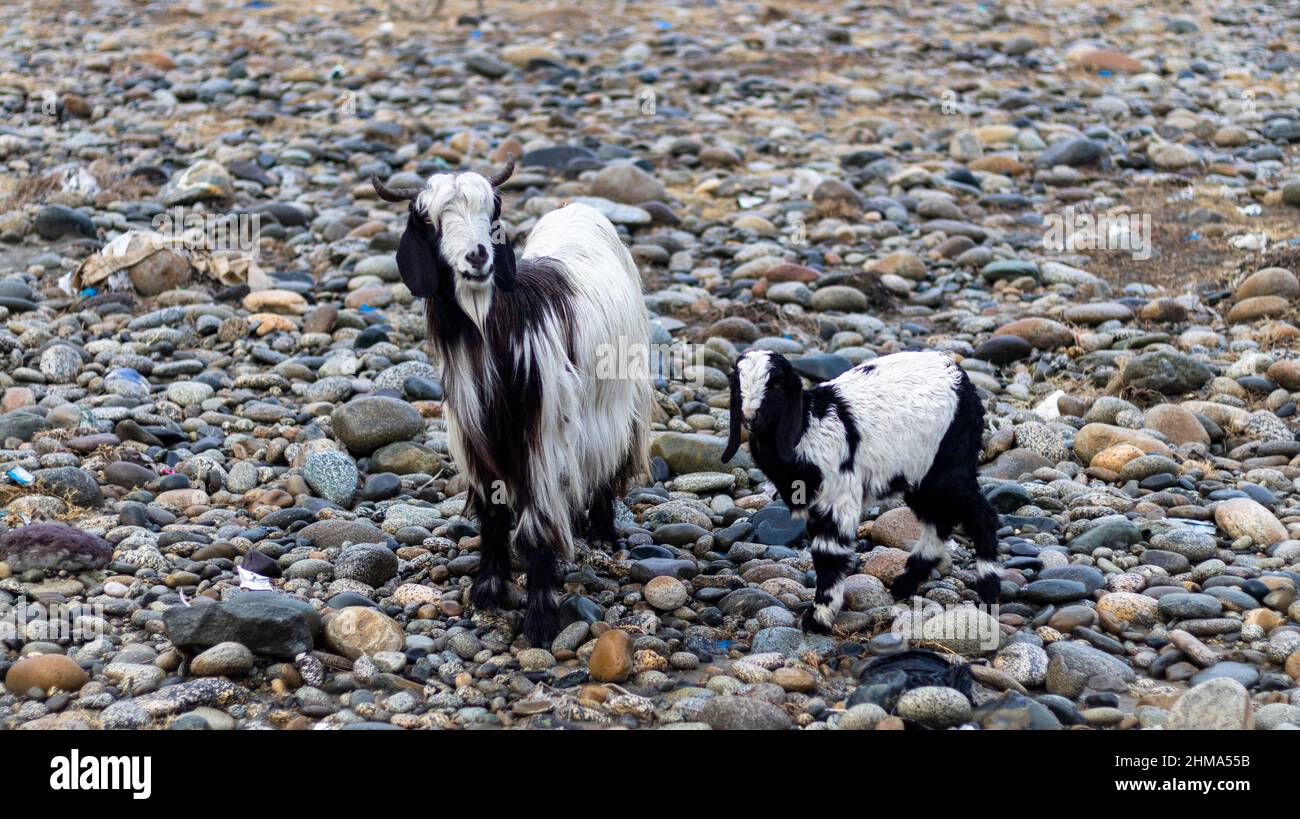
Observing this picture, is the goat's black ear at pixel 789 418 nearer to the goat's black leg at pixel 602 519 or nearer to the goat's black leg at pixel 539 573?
the goat's black leg at pixel 539 573

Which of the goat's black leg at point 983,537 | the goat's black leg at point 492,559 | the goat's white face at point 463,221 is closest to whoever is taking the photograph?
the goat's white face at point 463,221

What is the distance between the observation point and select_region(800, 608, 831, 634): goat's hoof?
6.77m

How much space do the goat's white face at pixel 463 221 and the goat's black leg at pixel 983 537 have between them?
289 centimetres

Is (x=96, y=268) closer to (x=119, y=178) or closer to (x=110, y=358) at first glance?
(x=110, y=358)

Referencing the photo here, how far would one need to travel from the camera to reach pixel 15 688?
6105 mm

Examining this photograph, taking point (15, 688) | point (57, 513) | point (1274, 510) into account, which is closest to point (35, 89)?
point (57, 513)

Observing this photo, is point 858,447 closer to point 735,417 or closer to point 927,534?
point 735,417

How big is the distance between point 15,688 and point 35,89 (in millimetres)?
15411

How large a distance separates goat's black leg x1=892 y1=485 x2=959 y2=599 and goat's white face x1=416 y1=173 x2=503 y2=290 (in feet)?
8.84

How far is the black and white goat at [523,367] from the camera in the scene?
629 cm

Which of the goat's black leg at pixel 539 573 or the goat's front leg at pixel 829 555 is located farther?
the goat's black leg at pixel 539 573

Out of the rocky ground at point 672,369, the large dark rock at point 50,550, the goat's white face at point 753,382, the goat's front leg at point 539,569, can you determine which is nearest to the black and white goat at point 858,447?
the goat's white face at point 753,382

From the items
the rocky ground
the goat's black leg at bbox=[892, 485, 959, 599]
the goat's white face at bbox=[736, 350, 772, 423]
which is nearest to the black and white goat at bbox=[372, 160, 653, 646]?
the rocky ground

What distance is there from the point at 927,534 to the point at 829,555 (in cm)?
81
